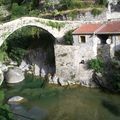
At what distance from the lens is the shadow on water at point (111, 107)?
23.7 meters

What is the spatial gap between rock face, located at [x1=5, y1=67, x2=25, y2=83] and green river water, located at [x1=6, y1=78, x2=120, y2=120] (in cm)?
134

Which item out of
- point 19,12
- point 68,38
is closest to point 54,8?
point 19,12

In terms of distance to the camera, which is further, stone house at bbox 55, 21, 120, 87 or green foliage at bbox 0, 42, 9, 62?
green foliage at bbox 0, 42, 9, 62

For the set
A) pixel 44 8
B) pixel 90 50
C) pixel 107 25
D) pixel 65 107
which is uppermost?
pixel 44 8

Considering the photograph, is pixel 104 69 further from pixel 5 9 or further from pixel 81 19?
pixel 5 9

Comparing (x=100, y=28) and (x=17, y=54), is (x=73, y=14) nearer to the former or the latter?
(x=100, y=28)

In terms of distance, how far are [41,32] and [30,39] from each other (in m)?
1.48

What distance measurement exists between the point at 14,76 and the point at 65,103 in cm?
729

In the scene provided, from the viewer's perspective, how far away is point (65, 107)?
25797 mm

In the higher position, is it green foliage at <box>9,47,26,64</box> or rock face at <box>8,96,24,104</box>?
green foliage at <box>9,47,26,64</box>

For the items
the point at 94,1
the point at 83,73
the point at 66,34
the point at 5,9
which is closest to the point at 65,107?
the point at 83,73

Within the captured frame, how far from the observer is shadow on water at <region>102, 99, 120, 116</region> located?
23.7m

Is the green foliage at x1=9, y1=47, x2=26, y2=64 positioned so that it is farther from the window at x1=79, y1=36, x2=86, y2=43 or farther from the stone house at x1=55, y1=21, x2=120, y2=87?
the window at x1=79, y1=36, x2=86, y2=43

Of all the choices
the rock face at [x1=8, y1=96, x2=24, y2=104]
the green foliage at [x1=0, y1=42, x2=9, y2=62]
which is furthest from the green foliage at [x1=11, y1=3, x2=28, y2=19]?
the rock face at [x1=8, y1=96, x2=24, y2=104]
